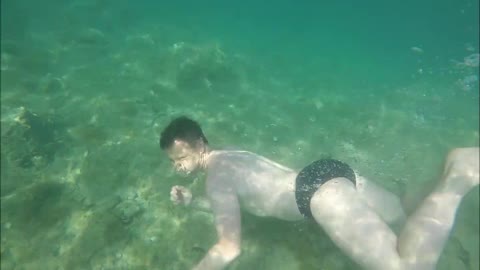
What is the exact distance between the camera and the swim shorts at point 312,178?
5016mm

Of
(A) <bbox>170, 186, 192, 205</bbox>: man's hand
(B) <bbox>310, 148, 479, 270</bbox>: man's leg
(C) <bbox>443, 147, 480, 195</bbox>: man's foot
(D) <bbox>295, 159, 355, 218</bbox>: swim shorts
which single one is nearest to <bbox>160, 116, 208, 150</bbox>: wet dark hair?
(A) <bbox>170, 186, 192, 205</bbox>: man's hand

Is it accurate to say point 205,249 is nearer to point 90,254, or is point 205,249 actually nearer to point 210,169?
point 210,169

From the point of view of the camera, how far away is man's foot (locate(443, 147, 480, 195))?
208 inches

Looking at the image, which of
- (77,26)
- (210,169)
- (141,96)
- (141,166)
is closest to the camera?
(210,169)

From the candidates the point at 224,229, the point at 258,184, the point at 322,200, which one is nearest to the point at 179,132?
the point at 258,184

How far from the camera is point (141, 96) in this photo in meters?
10.4

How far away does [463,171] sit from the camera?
540 cm

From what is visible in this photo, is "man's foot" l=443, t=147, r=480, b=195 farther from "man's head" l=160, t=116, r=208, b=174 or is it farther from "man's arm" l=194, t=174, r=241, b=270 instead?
"man's head" l=160, t=116, r=208, b=174

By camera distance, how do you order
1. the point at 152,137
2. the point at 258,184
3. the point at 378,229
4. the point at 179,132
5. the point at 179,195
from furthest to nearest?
the point at 152,137, the point at 179,195, the point at 258,184, the point at 179,132, the point at 378,229

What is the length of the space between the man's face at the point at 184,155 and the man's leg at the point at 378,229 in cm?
182

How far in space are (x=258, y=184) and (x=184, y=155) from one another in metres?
1.19

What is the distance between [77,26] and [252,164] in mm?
15222

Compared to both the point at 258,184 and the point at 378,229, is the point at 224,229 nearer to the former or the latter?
the point at 258,184

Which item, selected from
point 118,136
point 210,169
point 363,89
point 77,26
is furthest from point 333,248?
point 77,26
